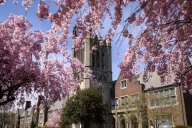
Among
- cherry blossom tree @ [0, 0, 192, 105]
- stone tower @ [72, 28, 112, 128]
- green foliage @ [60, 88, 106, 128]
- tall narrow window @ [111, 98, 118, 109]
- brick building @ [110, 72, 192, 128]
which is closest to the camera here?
cherry blossom tree @ [0, 0, 192, 105]

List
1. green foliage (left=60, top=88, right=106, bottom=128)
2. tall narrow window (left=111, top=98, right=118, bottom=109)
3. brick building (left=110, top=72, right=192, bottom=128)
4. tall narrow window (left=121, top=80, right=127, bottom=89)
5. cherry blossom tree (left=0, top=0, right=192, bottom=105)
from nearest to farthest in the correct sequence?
cherry blossom tree (left=0, top=0, right=192, bottom=105) → brick building (left=110, top=72, right=192, bottom=128) → green foliage (left=60, top=88, right=106, bottom=128) → tall narrow window (left=121, top=80, right=127, bottom=89) → tall narrow window (left=111, top=98, right=118, bottom=109)

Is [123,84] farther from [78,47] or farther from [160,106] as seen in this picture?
[78,47]

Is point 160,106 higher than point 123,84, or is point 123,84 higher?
point 123,84

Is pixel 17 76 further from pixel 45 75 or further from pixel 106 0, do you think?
pixel 106 0

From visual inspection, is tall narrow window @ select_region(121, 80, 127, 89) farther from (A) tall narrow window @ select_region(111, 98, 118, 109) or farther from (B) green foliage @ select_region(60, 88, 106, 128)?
(B) green foliage @ select_region(60, 88, 106, 128)

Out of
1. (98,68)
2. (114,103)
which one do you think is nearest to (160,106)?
(114,103)

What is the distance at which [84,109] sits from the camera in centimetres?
3456

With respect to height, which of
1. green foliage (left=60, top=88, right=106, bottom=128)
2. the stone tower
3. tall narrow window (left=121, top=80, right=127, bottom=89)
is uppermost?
the stone tower

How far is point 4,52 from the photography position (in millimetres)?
10125

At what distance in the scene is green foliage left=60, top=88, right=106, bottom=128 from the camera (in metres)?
34.5

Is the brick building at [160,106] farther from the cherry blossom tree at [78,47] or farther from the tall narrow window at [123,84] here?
the cherry blossom tree at [78,47]

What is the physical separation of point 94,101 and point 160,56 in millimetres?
25836

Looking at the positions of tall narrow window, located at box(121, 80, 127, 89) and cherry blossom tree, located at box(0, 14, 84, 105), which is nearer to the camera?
cherry blossom tree, located at box(0, 14, 84, 105)

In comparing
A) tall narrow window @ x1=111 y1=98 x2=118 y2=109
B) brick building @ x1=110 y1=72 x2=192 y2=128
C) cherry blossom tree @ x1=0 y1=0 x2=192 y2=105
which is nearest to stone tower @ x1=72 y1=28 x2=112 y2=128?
tall narrow window @ x1=111 y1=98 x2=118 y2=109
